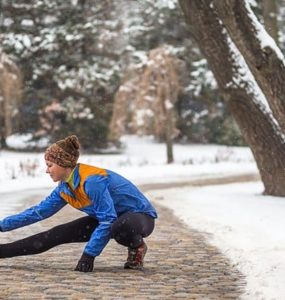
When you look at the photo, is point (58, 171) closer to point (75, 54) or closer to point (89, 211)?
point (89, 211)

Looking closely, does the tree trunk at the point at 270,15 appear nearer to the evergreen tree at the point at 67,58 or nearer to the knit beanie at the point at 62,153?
the knit beanie at the point at 62,153

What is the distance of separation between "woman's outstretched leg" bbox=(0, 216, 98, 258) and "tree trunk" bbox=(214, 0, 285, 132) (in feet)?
15.2

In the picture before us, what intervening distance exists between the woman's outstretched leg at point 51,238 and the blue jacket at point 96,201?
158 millimetres

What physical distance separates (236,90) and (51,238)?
8.63m

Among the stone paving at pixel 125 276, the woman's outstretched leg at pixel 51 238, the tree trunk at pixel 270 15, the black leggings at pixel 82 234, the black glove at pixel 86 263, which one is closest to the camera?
the stone paving at pixel 125 276

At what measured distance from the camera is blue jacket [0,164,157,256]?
21.1 ft

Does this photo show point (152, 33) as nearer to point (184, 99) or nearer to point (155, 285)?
point (184, 99)

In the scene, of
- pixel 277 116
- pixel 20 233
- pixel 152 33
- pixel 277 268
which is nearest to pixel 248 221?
pixel 277 116

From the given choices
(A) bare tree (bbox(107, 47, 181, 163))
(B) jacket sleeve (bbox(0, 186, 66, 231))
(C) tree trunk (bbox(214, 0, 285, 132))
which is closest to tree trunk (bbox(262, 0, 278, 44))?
(C) tree trunk (bbox(214, 0, 285, 132))

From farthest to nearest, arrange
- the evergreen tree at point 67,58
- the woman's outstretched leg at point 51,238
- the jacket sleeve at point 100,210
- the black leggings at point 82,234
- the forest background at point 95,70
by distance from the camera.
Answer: the evergreen tree at point 67,58 < the forest background at point 95,70 < the woman's outstretched leg at point 51,238 < the black leggings at point 82,234 < the jacket sleeve at point 100,210

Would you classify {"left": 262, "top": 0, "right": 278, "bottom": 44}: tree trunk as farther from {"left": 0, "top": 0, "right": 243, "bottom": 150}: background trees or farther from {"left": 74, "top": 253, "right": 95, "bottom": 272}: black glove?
{"left": 0, "top": 0, "right": 243, "bottom": 150}: background trees

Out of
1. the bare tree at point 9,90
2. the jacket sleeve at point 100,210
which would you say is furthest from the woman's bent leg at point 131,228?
the bare tree at point 9,90

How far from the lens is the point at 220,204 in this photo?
1387 centimetres

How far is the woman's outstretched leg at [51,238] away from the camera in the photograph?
269 inches
